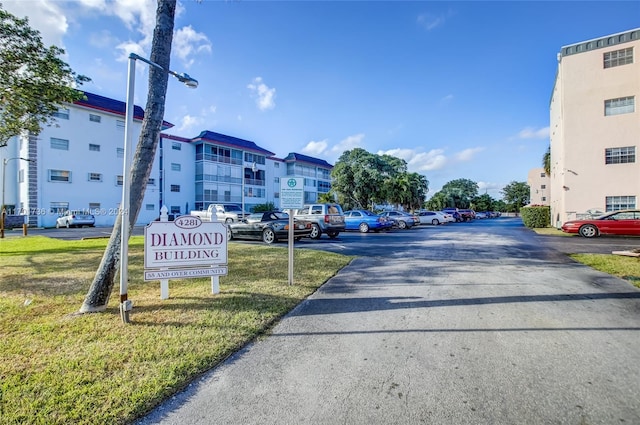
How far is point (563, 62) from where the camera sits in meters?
20.9

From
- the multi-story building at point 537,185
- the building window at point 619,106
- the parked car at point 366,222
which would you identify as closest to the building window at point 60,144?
the parked car at point 366,222

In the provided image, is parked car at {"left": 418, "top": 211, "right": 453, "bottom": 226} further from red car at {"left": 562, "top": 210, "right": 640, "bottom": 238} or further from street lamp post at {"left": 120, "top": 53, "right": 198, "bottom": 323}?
street lamp post at {"left": 120, "top": 53, "right": 198, "bottom": 323}

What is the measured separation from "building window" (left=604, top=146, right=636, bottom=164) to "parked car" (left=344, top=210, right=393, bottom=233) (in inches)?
531

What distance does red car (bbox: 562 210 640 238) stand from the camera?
50.9ft

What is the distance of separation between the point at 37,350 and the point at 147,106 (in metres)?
3.69

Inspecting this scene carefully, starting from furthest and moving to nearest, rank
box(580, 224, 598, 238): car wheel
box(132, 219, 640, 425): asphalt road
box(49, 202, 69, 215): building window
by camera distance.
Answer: box(49, 202, 69, 215): building window
box(580, 224, 598, 238): car wheel
box(132, 219, 640, 425): asphalt road

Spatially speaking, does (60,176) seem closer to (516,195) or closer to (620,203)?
(620,203)

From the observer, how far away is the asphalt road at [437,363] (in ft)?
8.13

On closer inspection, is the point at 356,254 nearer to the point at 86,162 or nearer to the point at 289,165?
the point at 86,162

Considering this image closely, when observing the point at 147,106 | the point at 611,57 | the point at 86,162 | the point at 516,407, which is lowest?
the point at 516,407

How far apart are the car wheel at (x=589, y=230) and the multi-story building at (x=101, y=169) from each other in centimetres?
2402

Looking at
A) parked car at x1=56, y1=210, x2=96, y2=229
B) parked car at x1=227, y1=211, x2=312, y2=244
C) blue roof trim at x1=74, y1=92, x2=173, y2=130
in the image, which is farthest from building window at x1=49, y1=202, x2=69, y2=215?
parked car at x1=227, y1=211, x2=312, y2=244

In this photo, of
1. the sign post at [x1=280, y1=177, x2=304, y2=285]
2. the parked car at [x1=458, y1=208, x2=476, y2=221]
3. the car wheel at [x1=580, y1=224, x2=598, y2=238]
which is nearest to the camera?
the sign post at [x1=280, y1=177, x2=304, y2=285]

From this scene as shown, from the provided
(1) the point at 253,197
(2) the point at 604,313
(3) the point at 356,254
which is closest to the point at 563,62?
(3) the point at 356,254
